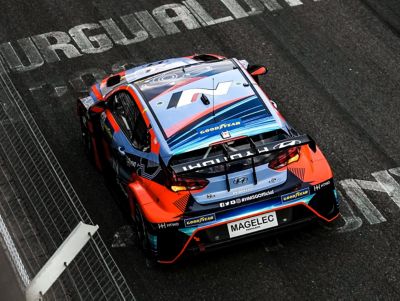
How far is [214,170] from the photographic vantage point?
962cm

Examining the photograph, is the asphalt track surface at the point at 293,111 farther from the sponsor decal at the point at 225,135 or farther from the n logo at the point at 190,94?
the n logo at the point at 190,94

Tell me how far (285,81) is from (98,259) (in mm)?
6292

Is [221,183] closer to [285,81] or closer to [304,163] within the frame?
[304,163]

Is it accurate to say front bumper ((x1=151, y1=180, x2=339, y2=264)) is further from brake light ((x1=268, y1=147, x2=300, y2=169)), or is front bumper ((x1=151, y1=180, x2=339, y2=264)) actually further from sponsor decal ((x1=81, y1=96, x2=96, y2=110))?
sponsor decal ((x1=81, y1=96, x2=96, y2=110))

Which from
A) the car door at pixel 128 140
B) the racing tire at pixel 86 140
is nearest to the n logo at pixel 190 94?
the car door at pixel 128 140

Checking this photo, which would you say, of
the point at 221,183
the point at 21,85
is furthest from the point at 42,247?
the point at 21,85

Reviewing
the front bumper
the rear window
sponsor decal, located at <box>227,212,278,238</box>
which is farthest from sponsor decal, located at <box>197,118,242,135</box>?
sponsor decal, located at <box>227,212,278,238</box>

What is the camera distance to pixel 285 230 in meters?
9.82

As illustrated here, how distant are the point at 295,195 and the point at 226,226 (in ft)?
2.62

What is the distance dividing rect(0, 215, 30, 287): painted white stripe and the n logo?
228 cm

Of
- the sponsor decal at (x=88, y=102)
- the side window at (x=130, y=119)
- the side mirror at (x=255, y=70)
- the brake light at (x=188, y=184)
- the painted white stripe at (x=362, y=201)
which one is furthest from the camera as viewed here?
the sponsor decal at (x=88, y=102)

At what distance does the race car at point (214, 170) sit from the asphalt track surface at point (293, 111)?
45cm

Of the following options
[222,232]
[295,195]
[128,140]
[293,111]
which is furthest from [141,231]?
[293,111]

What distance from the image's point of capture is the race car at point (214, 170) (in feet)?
31.2
